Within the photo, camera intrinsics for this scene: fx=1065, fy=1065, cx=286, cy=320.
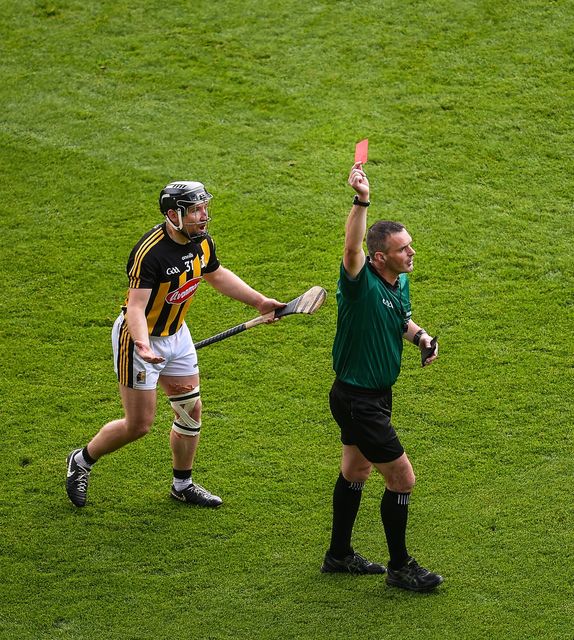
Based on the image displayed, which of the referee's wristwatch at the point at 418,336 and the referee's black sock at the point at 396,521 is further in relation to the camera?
the referee's wristwatch at the point at 418,336

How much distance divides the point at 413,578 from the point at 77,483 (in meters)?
2.17

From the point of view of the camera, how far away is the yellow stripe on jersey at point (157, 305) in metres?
6.11

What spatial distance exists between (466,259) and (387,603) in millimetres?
3769

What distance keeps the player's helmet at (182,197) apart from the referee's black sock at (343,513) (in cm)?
172

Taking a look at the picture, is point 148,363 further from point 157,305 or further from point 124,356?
point 157,305

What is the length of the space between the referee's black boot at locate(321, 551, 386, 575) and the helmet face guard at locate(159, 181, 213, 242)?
1980 millimetres

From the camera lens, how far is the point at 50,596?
579cm

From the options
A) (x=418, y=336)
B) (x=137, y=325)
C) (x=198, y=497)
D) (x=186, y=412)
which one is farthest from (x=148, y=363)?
(x=418, y=336)

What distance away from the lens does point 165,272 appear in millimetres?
6078

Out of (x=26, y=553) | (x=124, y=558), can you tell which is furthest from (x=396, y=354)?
(x=26, y=553)

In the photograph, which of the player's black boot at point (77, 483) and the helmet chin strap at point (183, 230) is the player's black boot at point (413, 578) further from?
the helmet chin strap at point (183, 230)

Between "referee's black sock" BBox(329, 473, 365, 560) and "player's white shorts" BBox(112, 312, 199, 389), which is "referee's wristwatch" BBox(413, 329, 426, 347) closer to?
"referee's black sock" BBox(329, 473, 365, 560)

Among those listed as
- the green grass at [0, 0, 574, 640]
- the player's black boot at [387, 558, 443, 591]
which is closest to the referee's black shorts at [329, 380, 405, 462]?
the player's black boot at [387, 558, 443, 591]

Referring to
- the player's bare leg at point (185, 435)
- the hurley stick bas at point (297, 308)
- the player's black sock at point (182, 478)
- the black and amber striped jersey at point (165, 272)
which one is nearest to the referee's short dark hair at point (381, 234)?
the hurley stick bas at point (297, 308)
